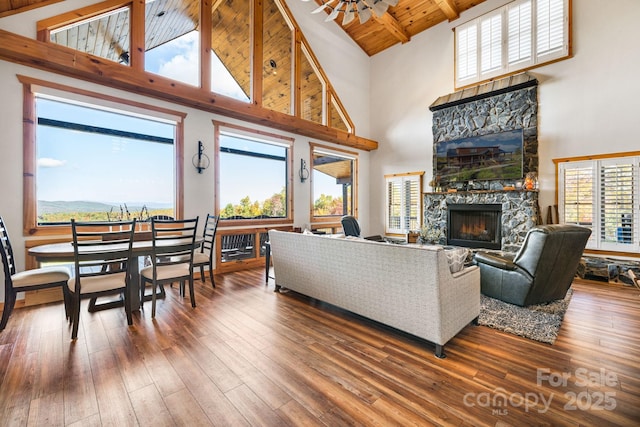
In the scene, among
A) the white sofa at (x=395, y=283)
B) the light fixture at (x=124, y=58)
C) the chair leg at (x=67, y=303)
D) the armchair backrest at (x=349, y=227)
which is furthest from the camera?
the armchair backrest at (x=349, y=227)

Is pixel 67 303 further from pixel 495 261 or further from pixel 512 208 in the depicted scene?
pixel 512 208

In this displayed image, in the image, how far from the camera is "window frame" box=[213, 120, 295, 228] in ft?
16.6

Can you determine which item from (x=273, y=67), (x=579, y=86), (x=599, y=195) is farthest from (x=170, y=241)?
(x=579, y=86)

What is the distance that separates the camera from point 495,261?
11.0ft

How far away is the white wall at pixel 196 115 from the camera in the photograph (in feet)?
10.8

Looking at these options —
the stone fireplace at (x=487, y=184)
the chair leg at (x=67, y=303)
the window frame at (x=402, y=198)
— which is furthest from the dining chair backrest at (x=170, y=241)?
the window frame at (x=402, y=198)

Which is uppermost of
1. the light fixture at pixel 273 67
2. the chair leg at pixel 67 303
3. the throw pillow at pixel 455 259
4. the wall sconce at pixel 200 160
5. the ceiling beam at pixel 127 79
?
the light fixture at pixel 273 67

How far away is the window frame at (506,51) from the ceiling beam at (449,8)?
277mm

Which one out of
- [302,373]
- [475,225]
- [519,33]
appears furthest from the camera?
[475,225]

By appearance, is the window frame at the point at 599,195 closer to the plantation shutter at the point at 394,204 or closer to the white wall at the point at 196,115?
the plantation shutter at the point at 394,204

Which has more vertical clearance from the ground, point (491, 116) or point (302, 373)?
point (491, 116)

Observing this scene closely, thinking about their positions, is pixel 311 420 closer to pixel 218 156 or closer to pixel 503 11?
pixel 218 156

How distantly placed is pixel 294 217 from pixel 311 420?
16.2 ft

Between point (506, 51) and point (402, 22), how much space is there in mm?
2633
